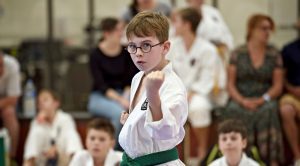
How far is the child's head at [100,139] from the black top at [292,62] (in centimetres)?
228

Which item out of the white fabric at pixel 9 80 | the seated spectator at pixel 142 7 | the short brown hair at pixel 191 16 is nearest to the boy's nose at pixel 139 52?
the short brown hair at pixel 191 16

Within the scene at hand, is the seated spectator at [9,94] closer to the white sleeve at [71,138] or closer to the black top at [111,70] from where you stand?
the white sleeve at [71,138]

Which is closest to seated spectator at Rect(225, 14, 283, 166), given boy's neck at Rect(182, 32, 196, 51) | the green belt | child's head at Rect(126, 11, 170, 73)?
boy's neck at Rect(182, 32, 196, 51)

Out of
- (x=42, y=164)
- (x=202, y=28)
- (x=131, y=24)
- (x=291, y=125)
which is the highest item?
(x=131, y=24)

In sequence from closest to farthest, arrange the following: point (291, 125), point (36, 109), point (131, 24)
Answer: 1. point (131, 24)
2. point (291, 125)
3. point (36, 109)

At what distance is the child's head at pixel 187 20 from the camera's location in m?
7.27

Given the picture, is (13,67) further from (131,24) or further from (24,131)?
(131,24)

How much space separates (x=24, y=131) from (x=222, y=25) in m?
2.25

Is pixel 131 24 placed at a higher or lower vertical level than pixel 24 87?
higher

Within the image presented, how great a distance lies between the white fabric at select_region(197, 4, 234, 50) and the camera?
7730 millimetres

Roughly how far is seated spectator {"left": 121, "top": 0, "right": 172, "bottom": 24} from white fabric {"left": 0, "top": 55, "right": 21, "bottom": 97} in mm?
1175

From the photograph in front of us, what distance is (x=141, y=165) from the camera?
3760 millimetres

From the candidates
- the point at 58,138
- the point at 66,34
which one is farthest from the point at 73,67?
the point at 58,138

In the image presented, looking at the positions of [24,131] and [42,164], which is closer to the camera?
[42,164]
